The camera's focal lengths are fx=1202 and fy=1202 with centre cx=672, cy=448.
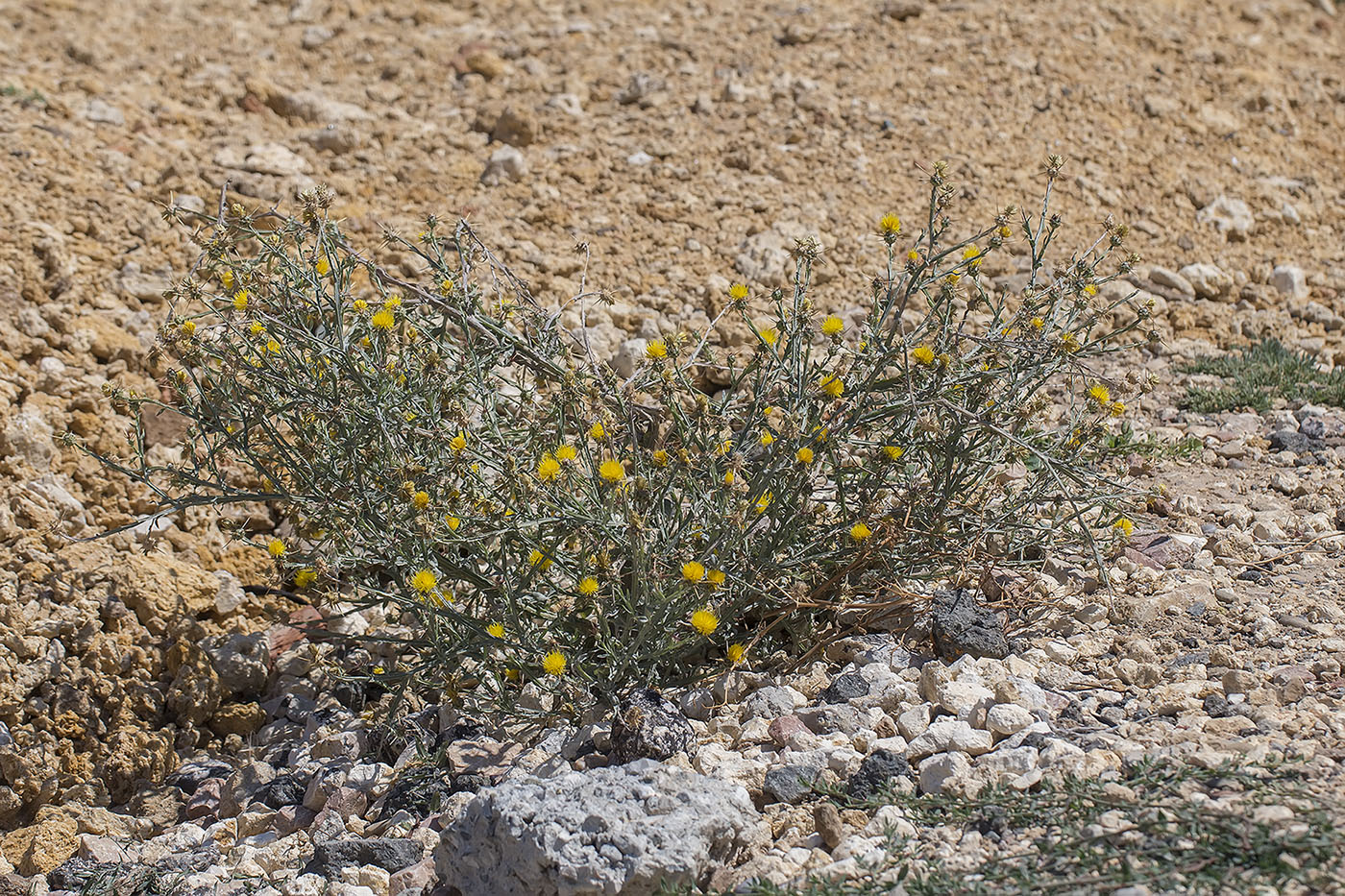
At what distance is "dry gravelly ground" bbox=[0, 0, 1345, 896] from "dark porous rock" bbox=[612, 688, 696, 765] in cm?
16

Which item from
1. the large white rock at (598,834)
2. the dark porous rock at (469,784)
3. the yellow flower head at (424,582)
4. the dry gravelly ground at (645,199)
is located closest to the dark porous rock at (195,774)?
the dry gravelly ground at (645,199)

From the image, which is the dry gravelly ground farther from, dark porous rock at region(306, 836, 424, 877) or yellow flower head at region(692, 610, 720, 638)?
yellow flower head at region(692, 610, 720, 638)

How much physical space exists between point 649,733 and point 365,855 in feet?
2.24

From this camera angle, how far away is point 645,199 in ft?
17.7

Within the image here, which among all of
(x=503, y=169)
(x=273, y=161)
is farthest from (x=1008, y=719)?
(x=273, y=161)

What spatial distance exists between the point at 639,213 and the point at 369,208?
1195 mm

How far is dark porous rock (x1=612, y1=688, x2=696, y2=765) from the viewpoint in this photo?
2.71 m

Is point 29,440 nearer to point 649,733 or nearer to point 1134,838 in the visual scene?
point 649,733

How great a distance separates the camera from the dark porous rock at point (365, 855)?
2648mm

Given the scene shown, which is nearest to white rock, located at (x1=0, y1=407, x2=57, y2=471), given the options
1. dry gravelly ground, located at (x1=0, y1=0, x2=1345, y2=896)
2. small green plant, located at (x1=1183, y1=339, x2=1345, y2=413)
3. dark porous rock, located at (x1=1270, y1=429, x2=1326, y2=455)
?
dry gravelly ground, located at (x1=0, y1=0, x2=1345, y2=896)

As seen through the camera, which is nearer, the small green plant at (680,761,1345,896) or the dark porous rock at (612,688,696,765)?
the small green plant at (680,761,1345,896)

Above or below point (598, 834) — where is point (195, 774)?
below

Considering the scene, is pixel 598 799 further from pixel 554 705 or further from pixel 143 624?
pixel 143 624

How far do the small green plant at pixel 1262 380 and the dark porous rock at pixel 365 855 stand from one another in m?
3.22
